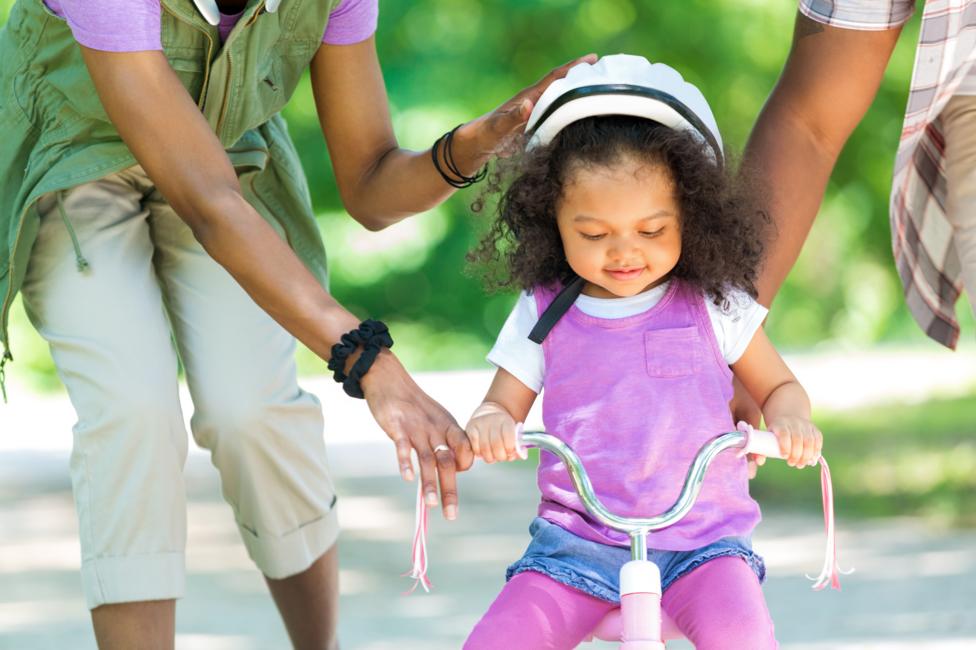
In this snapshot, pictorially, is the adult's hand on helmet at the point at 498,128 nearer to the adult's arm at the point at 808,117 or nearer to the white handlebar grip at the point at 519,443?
the adult's arm at the point at 808,117

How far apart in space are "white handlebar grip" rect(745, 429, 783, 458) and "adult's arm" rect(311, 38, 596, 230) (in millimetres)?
979

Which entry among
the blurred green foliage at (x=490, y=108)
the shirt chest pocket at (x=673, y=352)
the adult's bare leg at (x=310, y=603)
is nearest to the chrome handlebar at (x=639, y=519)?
the shirt chest pocket at (x=673, y=352)

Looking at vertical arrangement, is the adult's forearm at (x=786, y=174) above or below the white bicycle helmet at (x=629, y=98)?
below

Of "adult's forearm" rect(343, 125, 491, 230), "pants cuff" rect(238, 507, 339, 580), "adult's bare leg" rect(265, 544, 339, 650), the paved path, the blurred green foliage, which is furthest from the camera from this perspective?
the blurred green foliage

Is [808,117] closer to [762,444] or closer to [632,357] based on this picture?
[632,357]

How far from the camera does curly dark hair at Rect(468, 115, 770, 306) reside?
8.55ft

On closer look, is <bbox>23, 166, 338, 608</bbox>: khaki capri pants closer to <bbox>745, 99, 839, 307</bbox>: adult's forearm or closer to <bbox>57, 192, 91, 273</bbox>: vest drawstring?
<bbox>57, 192, 91, 273</bbox>: vest drawstring

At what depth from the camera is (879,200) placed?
11.7 m

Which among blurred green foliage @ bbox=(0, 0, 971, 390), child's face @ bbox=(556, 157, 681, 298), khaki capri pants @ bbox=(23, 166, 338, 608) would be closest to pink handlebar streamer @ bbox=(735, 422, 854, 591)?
child's face @ bbox=(556, 157, 681, 298)

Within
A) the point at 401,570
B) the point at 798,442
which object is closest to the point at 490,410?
the point at 798,442

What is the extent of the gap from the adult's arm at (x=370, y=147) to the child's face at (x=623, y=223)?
0.61 m

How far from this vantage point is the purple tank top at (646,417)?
8.57 feet

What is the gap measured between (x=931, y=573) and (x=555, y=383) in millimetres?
2909

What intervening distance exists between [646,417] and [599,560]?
0.24 metres
